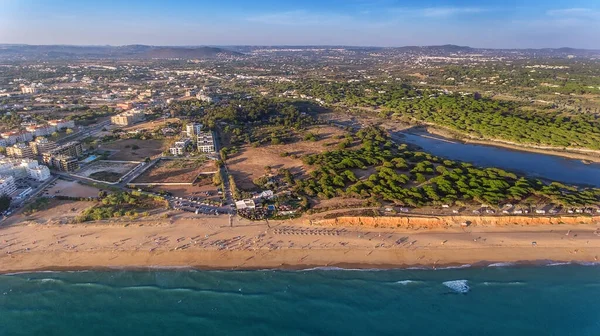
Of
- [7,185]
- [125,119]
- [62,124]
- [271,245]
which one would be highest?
[125,119]

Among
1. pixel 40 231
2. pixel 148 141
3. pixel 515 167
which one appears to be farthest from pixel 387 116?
pixel 40 231

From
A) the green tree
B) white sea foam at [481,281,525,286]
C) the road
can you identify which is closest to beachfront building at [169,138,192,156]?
the road

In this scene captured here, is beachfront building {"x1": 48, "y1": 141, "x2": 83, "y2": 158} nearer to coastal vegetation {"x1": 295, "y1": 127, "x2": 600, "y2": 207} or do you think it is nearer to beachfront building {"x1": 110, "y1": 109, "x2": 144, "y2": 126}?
beachfront building {"x1": 110, "y1": 109, "x2": 144, "y2": 126}

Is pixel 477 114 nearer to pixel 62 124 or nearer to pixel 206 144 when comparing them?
pixel 206 144

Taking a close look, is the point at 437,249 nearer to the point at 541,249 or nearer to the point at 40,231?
the point at 541,249

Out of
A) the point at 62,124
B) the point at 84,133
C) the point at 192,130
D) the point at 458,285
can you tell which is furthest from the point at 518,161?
the point at 62,124

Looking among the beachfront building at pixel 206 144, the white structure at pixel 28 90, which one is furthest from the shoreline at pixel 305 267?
the white structure at pixel 28 90

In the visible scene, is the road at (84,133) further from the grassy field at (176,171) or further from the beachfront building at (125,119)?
the grassy field at (176,171)
